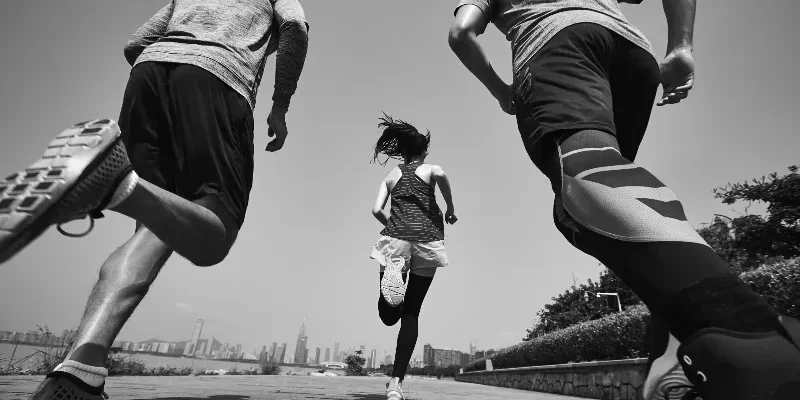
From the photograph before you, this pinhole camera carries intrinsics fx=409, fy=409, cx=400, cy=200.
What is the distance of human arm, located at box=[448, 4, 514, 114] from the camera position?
1.55 metres

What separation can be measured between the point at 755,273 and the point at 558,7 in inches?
238

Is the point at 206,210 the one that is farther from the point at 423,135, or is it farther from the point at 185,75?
the point at 423,135

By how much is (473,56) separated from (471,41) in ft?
0.19

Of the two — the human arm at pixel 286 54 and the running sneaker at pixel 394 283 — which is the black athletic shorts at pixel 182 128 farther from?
the running sneaker at pixel 394 283

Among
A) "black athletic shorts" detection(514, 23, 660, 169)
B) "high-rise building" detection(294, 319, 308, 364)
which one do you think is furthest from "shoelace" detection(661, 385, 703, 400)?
"high-rise building" detection(294, 319, 308, 364)

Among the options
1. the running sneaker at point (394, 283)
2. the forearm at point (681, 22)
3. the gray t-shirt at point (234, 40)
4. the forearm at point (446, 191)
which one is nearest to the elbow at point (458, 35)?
the forearm at point (681, 22)

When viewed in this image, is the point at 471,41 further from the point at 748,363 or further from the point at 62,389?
the point at 62,389

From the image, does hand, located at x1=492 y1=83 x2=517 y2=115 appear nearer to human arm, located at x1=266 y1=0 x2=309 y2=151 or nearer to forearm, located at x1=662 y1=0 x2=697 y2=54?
forearm, located at x1=662 y1=0 x2=697 y2=54

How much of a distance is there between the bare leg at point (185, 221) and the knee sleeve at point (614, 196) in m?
1.10

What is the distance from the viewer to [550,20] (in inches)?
52.6

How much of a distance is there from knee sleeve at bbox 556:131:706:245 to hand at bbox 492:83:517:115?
734 mm

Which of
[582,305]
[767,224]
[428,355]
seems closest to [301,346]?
[428,355]

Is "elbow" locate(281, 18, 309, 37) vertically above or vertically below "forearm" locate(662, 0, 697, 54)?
above

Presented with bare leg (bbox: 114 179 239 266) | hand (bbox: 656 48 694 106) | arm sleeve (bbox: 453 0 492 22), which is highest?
arm sleeve (bbox: 453 0 492 22)
